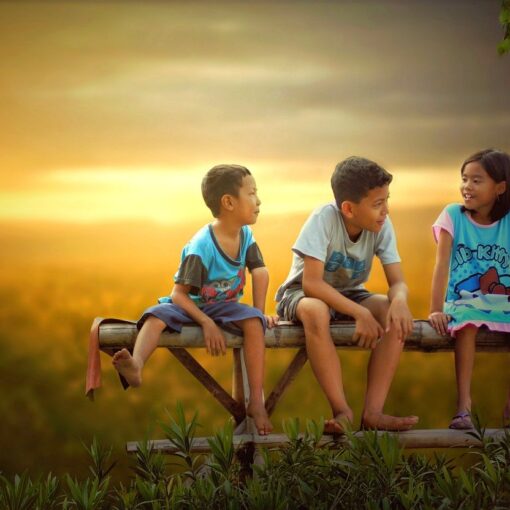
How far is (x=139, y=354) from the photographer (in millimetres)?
5449

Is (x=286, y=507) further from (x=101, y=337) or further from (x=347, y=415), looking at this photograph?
(x=101, y=337)

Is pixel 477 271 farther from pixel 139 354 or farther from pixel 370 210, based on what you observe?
pixel 139 354

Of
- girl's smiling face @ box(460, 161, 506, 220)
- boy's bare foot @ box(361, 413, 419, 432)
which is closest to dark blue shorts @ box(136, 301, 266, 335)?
boy's bare foot @ box(361, 413, 419, 432)

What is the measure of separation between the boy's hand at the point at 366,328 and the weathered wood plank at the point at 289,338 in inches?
7.8

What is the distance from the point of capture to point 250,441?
222 inches

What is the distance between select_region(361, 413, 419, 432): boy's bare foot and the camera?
5.47m

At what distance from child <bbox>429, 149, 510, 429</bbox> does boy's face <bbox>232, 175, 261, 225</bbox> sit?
1038mm

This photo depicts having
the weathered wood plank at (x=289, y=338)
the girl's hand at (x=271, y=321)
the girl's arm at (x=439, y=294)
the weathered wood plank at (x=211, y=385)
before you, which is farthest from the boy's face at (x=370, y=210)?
the weathered wood plank at (x=211, y=385)

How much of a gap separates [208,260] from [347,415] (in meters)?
1.09

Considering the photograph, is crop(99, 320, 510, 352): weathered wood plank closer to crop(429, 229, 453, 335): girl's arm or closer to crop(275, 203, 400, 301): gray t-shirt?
crop(429, 229, 453, 335): girl's arm

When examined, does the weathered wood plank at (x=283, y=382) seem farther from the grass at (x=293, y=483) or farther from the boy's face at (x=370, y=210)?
the grass at (x=293, y=483)

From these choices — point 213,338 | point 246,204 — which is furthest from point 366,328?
point 246,204

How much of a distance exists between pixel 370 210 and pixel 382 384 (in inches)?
35.8

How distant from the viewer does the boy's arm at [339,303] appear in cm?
551
